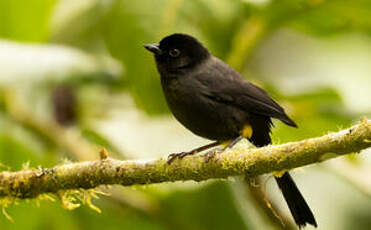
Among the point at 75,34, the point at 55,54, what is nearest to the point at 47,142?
the point at 55,54

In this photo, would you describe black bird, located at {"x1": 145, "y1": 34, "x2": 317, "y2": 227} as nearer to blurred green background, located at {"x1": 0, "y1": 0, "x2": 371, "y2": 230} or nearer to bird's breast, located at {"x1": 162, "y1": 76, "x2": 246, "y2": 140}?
bird's breast, located at {"x1": 162, "y1": 76, "x2": 246, "y2": 140}

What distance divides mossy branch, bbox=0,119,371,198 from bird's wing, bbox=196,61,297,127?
51cm

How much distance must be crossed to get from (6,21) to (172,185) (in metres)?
1.57

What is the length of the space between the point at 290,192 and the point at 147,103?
43.6 inches

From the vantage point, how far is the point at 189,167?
328 centimetres

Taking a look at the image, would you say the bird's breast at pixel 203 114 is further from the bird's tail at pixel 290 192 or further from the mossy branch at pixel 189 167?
the mossy branch at pixel 189 167

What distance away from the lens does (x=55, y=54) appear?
14.4 ft

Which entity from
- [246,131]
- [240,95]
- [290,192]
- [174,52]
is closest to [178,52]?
A: [174,52]

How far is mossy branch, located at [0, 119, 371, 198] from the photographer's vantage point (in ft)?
8.66

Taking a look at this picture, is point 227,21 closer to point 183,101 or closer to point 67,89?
point 183,101

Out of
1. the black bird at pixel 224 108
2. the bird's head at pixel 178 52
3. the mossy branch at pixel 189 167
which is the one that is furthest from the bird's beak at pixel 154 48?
the mossy branch at pixel 189 167

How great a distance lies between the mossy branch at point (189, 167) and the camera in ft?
8.66

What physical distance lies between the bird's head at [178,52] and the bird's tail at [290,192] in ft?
1.84

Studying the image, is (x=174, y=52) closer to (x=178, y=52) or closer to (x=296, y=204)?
(x=178, y=52)
